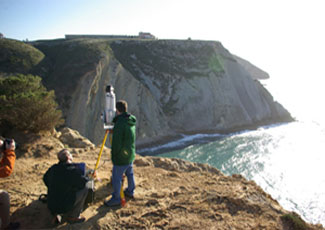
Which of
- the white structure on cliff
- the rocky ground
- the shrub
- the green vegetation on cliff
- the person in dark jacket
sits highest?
the white structure on cliff

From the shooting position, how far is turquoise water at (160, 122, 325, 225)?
1947 cm

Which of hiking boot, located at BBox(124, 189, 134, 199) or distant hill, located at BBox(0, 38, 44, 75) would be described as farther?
distant hill, located at BBox(0, 38, 44, 75)

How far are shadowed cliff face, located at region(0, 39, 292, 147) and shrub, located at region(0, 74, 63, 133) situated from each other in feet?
57.0

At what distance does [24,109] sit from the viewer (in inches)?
323

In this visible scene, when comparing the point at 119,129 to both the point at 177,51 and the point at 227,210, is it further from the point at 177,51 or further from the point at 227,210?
the point at 177,51

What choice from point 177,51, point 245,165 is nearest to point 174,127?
point 245,165

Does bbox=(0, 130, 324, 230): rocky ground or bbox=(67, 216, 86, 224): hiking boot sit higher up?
bbox=(67, 216, 86, 224): hiking boot

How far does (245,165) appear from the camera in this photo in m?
26.1

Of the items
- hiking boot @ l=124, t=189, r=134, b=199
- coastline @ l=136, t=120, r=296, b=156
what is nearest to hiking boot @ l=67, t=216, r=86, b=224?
hiking boot @ l=124, t=189, r=134, b=199

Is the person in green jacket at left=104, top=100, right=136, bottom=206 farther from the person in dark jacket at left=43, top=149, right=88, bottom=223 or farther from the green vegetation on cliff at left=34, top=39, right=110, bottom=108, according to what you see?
the green vegetation on cliff at left=34, top=39, right=110, bottom=108

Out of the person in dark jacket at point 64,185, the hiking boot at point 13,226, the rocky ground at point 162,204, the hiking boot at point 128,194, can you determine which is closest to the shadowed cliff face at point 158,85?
the rocky ground at point 162,204

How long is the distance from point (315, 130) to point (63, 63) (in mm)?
48065

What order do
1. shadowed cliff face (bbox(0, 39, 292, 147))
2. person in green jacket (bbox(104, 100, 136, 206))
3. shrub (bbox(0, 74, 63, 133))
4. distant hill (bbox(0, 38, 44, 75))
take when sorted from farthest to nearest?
1. shadowed cliff face (bbox(0, 39, 292, 147))
2. distant hill (bbox(0, 38, 44, 75))
3. shrub (bbox(0, 74, 63, 133))
4. person in green jacket (bbox(104, 100, 136, 206))

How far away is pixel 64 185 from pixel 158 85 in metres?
42.7
